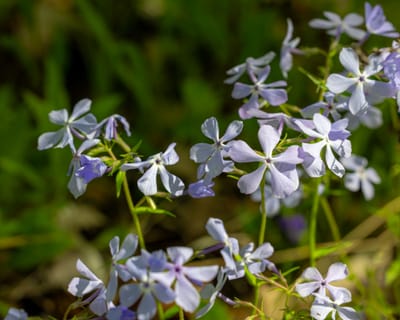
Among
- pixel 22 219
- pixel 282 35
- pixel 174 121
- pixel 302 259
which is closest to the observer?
pixel 302 259

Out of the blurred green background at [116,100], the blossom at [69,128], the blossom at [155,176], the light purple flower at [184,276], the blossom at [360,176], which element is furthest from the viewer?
the blurred green background at [116,100]

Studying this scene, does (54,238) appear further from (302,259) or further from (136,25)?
(136,25)

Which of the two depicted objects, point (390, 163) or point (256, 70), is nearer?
point (256, 70)

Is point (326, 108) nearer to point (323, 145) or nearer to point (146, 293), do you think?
point (323, 145)

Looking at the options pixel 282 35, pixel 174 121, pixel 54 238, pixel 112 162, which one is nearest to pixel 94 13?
pixel 174 121

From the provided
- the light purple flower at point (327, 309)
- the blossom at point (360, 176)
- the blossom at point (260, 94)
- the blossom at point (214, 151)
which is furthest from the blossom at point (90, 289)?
the blossom at point (360, 176)

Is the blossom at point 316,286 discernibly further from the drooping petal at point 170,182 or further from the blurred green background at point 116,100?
the blurred green background at point 116,100

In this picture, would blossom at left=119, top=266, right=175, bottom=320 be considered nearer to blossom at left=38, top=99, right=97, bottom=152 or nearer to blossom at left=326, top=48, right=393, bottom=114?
blossom at left=38, top=99, right=97, bottom=152
